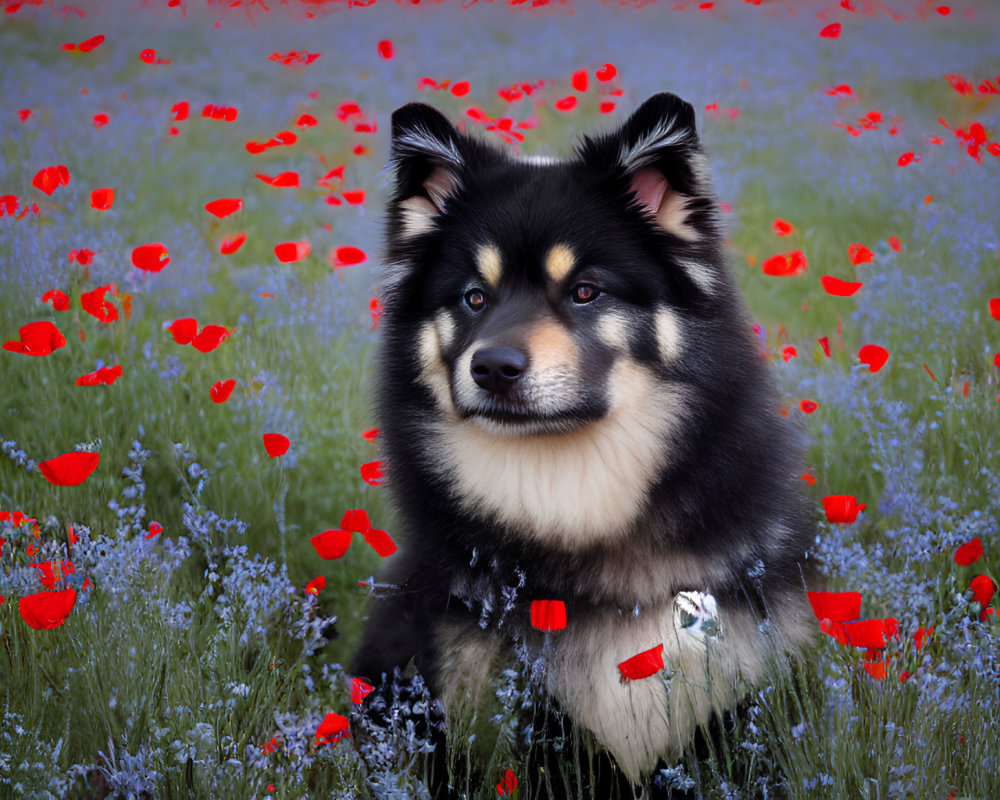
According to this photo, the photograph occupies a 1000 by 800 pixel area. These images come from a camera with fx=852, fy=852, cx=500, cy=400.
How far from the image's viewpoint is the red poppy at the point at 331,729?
226 centimetres

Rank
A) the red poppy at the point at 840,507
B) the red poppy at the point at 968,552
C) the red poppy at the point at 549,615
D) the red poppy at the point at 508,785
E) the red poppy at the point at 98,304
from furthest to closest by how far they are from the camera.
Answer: the red poppy at the point at 98,304 < the red poppy at the point at 840,507 < the red poppy at the point at 968,552 < the red poppy at the point at 549,615 < the red poppy at the point at 508,785

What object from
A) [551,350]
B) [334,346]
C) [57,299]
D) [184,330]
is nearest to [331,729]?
[551,350]

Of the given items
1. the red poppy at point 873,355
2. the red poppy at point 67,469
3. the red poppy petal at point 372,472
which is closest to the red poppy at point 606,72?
the red poppy at point 873,355

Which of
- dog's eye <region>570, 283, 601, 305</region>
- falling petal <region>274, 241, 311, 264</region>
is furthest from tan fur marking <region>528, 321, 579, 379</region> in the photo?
falling petal <region>274, 241, 311, 264</region>

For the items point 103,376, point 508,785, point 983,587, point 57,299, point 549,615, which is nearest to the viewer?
point 508,785

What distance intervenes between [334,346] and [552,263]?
207cm

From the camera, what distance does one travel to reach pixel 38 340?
3.35m

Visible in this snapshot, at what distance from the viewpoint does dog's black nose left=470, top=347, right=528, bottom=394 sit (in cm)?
250

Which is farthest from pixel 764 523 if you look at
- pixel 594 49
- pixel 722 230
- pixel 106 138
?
pixel 106 138

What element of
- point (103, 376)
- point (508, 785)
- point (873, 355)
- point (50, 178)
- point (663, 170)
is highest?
point (50, 178)

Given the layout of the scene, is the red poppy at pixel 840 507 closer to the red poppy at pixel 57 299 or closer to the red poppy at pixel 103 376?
the red poppy at pixel 103 376

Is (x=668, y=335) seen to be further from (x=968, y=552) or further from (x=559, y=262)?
(x=968, y=552)

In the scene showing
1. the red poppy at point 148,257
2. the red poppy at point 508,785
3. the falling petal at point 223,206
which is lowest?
the red poppy at point 508,785

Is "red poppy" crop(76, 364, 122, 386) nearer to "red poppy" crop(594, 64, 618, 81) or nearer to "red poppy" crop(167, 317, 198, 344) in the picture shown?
"red poppy" crop(167, 317, 198, 344)
